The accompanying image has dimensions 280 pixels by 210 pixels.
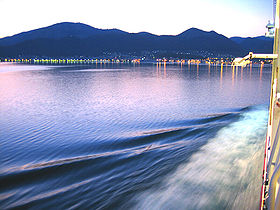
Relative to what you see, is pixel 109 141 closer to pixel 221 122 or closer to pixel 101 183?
pixel 101 183

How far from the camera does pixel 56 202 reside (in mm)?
7945

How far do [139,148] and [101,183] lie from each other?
154 inches

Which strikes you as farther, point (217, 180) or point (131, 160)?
point (131, 160)

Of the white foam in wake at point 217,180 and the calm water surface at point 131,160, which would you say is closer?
the white foam in wake at point 217,180

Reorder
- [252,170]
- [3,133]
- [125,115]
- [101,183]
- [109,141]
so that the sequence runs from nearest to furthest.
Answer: [101,183]
[252,170]
[109,141]
[3,133]
[125,115]

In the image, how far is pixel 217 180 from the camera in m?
9.38

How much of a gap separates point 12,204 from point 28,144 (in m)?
5.95

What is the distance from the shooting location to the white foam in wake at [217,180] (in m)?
7.89

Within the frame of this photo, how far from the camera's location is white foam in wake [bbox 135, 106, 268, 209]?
789cm

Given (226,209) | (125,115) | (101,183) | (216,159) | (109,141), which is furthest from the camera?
(125,115)

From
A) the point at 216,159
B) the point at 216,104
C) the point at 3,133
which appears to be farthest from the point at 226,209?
the point at 216,104

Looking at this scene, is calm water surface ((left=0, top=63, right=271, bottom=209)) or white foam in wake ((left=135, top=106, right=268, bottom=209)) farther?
calm water surface ((left=0, top=63, right=271, bottom=209))

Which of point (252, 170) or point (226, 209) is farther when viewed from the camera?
point (252, 170)

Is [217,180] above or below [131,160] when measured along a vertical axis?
below
